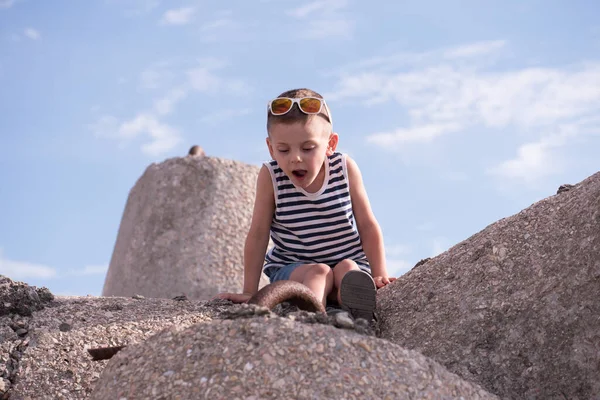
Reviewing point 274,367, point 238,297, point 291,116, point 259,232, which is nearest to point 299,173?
point 291,116

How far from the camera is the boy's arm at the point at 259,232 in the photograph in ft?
10.2

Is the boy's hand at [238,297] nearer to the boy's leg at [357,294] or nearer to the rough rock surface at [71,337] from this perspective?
the rough rock surface at [71,337]

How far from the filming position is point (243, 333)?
6.25ft

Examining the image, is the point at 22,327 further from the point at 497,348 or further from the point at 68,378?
the point at 497,348

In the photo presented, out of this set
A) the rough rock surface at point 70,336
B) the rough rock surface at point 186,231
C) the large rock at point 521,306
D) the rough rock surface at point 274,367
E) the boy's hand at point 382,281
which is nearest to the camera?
the rough rock surface at point 274,367

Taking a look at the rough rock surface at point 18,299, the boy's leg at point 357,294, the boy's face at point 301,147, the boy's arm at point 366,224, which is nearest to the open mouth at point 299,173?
the boy's face at point 301,147

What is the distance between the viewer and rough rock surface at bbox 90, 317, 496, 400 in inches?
69.8

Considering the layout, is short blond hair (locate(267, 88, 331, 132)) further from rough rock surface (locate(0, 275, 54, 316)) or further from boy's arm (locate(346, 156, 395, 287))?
rough rock surface (locate(0, 275, 54, 316))

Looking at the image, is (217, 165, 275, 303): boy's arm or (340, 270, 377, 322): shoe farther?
(217, 165, 275, 303): boy's arm

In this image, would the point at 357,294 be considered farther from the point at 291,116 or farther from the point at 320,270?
the point at 291,116

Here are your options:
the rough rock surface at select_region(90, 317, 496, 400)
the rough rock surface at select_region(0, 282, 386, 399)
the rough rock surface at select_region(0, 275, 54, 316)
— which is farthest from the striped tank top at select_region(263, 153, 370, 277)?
the rough rock surface at select_region(90, 317, 496, 400)

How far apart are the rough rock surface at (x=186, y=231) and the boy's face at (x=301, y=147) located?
317 centimetres

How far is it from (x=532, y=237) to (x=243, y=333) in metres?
1.20

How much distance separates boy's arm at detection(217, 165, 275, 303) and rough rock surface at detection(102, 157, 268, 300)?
286cm
